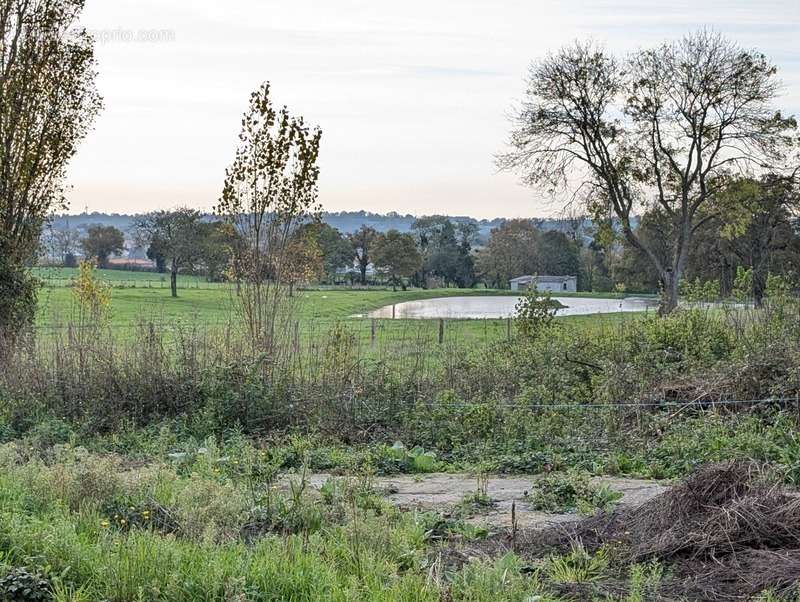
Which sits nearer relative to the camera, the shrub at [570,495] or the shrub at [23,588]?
the shrub at [23,588]

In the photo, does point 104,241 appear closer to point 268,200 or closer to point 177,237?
point 177,237

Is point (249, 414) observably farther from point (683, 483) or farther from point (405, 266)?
point (405, 266)

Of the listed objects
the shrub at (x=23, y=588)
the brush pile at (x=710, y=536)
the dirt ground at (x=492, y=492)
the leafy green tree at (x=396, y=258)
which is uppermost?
the leafy green tree at (x=396, y=258)

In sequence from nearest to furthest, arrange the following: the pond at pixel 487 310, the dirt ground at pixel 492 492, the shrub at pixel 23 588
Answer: the shrub at pixel 23 588 → the dirt ground at pixel 492 492 → the pond at pixel 487 310

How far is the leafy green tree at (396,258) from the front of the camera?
83500 mm

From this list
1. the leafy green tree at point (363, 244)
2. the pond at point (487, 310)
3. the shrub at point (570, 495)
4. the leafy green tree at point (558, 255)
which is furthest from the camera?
the leafy green tree at point (363, 244)

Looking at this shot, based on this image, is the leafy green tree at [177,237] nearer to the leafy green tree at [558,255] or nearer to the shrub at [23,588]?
the leafy green tree at [558,255]

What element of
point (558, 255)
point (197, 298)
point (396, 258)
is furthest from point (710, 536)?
point (558, 255)

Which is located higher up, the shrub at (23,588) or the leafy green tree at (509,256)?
the leafy green tree at (509,256)

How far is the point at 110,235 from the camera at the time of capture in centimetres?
9788

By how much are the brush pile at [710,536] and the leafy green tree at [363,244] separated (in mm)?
81775

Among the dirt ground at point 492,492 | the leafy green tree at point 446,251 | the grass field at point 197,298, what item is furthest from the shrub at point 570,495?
the leafy green tree at point 446,251

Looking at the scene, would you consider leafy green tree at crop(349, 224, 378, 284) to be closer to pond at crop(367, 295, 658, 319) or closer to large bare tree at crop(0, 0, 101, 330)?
pond at crop(367, 295, 658, 319)

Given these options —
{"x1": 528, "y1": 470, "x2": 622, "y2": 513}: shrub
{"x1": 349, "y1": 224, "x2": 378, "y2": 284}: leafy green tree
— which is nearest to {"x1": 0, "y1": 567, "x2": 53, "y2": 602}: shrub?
{"x1": 528, "y1": 470, "x2": 622, "y2": 513}: shrub
